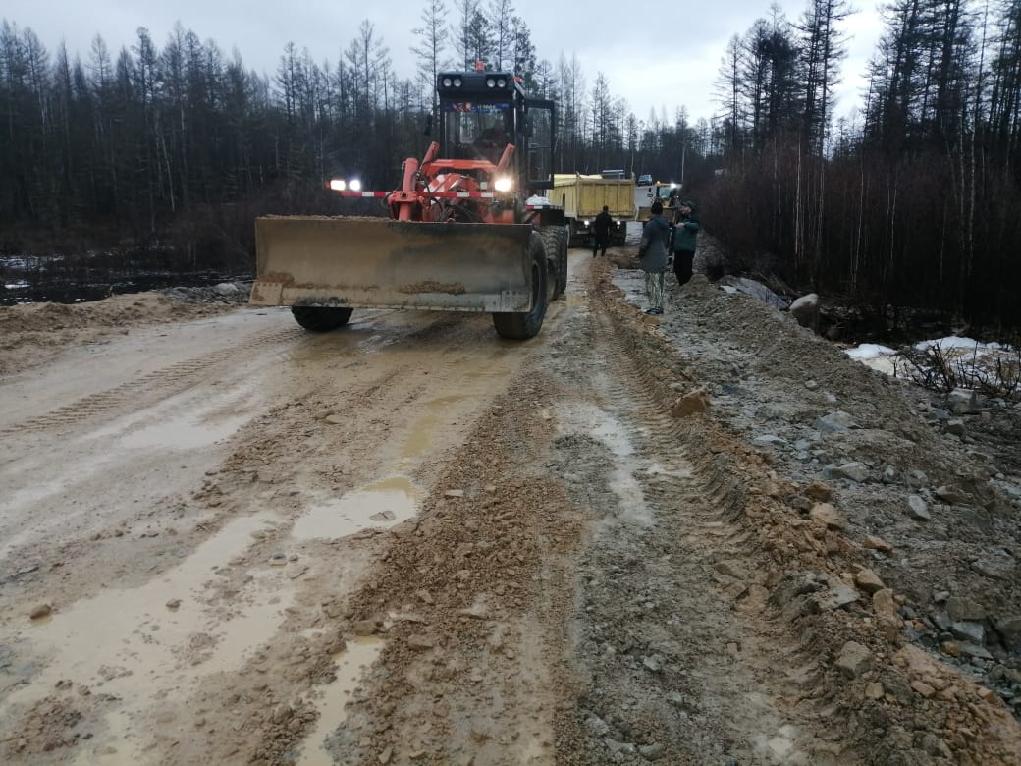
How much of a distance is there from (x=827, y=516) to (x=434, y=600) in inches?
76.0

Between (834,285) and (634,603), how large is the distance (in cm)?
1339

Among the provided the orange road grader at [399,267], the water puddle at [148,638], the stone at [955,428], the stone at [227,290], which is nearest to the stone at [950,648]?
the water puddle at [148,638]

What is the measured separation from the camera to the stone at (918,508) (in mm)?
3645

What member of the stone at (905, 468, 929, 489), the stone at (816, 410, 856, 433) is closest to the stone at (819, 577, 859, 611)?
the stone at (905, 468, 929, 489)

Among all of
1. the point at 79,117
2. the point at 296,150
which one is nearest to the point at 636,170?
the point at 296,150

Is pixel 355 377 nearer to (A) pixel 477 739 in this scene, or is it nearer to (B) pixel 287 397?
(B) pixel 287 397

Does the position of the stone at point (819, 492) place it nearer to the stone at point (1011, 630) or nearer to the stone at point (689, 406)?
the stone at point (1011, 630)

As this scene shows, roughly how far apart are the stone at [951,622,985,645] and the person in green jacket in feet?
32.7

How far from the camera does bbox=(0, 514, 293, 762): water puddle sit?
7.96 ft

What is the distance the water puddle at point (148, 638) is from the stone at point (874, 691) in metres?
2.07

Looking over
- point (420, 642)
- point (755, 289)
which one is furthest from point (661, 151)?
point (420, 642)

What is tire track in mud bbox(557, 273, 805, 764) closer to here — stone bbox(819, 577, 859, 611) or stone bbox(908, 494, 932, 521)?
stone bbox(819, 577, 859, 611)

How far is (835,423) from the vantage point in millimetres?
4992

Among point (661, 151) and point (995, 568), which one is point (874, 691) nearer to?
point (995, 568)
